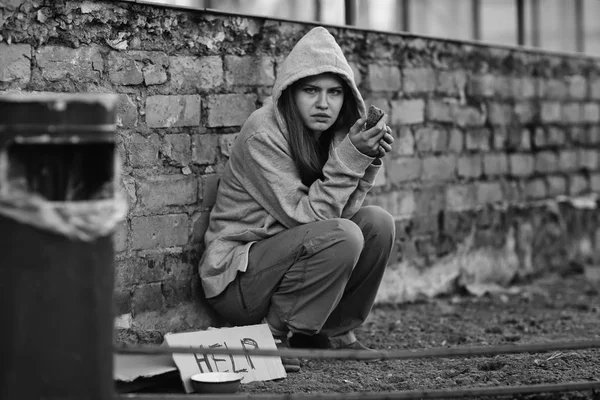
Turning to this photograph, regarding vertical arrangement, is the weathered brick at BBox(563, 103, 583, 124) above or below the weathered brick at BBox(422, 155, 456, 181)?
above

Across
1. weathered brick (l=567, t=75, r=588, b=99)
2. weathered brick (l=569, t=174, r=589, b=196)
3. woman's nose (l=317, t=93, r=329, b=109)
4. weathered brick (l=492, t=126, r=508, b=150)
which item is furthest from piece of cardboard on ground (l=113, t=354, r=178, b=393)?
weathered brick (l=567, t=75, r=588, b=99)

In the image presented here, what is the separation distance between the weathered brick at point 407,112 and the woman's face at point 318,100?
5.22 ft

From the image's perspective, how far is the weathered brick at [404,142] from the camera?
5664mm

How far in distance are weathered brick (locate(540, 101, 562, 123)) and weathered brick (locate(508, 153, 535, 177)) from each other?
0.40 m

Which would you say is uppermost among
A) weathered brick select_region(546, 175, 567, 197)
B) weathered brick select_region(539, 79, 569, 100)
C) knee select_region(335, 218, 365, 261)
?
weathered brick select_region(539, 79, 569, 100)

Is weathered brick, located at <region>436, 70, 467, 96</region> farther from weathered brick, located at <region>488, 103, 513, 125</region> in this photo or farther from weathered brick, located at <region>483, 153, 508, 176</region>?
weathered brick, located at <region>483, 153, 508, 176</region>

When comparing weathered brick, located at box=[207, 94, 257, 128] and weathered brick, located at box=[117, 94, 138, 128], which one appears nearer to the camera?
weathered brick, located at box=[117, 94, 138, 128]

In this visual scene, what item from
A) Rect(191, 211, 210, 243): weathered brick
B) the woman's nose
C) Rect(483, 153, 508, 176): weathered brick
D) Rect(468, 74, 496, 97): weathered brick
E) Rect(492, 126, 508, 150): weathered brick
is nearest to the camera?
the woman's nose

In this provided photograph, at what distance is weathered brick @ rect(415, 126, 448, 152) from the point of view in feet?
19.3

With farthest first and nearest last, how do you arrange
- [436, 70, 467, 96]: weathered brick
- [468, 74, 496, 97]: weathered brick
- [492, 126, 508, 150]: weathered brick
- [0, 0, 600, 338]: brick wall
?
[492, 126, 508, 150]: weathered brick, [468, 74, 496, 97]: weathered brick, [436, 70, 467, 96]: weathered brick, [0, 0, 600, 338]: brick wall

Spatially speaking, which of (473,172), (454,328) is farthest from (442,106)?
(454,328)

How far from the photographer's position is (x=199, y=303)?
4309mm

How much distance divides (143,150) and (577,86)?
481 cm

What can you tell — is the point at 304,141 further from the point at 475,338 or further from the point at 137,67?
the point at 475,338
